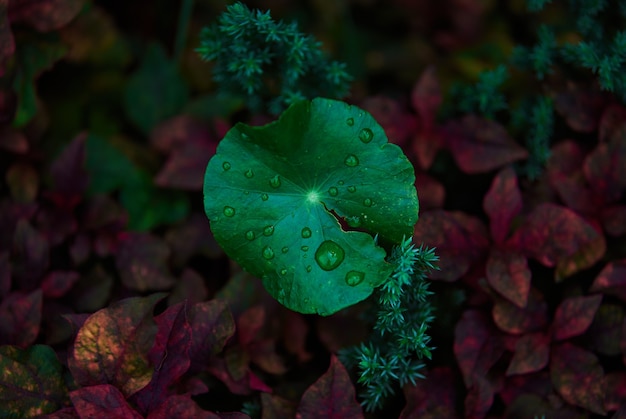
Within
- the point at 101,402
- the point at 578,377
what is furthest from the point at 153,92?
the point at 578,377

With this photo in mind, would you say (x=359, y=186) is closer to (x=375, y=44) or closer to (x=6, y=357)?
(x=6, y=357)

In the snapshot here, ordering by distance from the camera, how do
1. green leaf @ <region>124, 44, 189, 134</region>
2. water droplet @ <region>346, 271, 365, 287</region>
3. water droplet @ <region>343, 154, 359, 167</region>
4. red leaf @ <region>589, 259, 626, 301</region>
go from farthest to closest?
1. green leaf @ <region>124, 44, 189, 134</region>
2. red leaf @ <region>589, 259, 626, 301</region>
3. water droplet @ <region>343, 154, 359, 167</region>
4. water droplet @ <region>346, 271, 365, 287</region>

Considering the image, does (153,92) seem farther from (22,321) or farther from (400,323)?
(400,323)

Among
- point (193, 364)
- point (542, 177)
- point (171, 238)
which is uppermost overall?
point (542, 177)

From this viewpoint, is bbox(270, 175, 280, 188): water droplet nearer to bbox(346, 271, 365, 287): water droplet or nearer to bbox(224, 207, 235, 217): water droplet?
bbox(224, 207, 235, 217): water droplet

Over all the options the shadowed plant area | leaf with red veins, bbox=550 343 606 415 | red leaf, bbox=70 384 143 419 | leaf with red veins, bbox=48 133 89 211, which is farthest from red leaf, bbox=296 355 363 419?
leaf with red veins, bbox=48 133 89 211

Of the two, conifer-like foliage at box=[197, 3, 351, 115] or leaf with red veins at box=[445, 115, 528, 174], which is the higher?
conifer-like foliage at box=[197, 3, 351, 115]

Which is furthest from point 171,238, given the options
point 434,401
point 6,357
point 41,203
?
point 434,401
